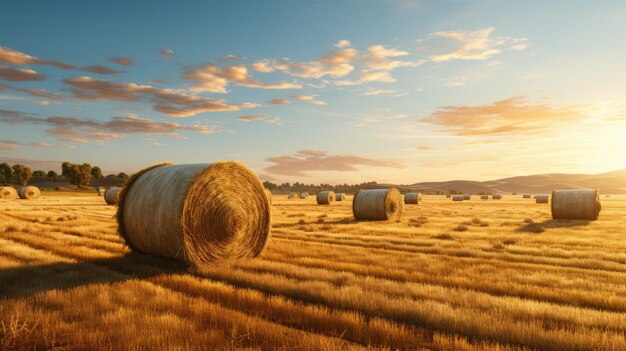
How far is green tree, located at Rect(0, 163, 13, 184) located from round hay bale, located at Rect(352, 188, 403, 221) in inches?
4943

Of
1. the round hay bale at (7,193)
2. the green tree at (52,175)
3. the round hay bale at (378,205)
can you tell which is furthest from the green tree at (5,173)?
the round hay bale at (378,205)

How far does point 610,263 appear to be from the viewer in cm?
1153

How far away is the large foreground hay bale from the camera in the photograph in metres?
10.9

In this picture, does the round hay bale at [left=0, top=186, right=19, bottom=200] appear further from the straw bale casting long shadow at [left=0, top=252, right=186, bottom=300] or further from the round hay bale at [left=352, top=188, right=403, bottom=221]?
the straw bale casting long shadow at [left=0, top=252, right=186, bottom=300]

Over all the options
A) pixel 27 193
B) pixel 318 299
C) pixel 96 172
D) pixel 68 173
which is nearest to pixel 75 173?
pixel 68 173

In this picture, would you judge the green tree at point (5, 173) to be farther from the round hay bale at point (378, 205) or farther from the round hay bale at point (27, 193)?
the round hay bale at point (378, 205)

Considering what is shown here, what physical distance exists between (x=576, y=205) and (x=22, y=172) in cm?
12642

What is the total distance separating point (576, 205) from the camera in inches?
1025

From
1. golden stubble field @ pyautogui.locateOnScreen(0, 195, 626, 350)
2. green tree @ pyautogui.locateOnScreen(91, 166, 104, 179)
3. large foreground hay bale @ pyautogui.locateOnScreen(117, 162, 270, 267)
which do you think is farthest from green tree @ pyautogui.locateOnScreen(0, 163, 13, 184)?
large foreground hay bale @ pyautogui.locateOnScreen(117, 162, 270, 267)

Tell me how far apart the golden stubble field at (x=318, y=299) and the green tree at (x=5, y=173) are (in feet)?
425

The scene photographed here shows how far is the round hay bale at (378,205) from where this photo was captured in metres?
25.5

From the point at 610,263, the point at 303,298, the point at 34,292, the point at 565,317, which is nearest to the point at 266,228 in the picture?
the point at 303,298

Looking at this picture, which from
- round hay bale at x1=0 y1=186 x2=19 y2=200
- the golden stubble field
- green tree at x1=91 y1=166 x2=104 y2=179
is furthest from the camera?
green tree at x1=91 y1=166 x2=104 y2=179

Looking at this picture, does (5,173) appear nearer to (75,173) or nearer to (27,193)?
(75,173)
